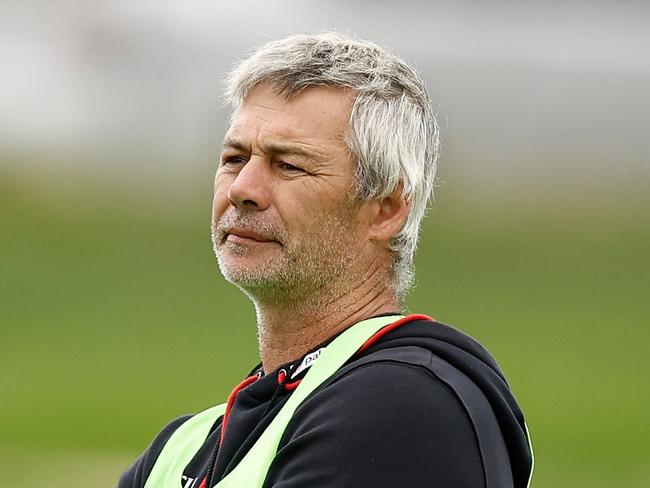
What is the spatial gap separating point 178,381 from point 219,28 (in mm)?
8768

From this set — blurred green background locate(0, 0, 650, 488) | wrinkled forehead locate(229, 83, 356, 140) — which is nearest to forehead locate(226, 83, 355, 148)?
wrinkled forehead locate(229, 83, 356, 140)

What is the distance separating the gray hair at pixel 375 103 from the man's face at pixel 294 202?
3cm

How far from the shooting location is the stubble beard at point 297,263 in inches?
99.0

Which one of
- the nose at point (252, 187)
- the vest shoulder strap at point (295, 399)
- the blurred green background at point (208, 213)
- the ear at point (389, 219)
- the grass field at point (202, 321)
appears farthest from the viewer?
the blurred green background at point (208, 213)

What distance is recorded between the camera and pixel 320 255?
2533mm

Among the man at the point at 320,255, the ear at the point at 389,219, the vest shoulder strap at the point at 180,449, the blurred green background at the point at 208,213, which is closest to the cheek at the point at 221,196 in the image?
the man at the point at 320,255

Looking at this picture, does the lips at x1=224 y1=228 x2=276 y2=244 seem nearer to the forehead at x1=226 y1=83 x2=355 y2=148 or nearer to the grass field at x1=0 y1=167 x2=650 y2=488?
the forehead at x1=226 y1=83 x2=355 y2=148

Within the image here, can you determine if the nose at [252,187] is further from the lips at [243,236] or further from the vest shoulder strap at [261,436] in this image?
the vest shoulder strap at [261,436]

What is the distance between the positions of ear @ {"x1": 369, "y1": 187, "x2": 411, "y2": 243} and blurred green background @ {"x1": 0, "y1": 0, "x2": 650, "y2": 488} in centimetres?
767

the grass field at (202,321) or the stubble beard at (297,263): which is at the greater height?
the stubble beard at (297,263)

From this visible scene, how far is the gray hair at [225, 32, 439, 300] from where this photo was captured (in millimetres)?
2549

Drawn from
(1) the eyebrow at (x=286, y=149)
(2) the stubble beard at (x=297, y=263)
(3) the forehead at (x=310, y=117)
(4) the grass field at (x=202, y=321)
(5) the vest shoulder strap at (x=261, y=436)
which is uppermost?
(3) the forehead at (x=310, y=117)

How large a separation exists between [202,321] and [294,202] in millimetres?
11733

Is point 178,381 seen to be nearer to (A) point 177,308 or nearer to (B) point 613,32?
(A) point 177,308
